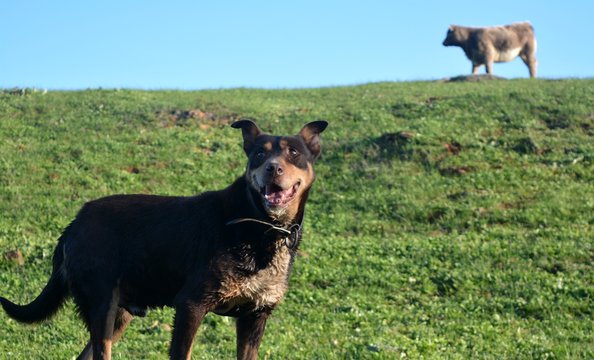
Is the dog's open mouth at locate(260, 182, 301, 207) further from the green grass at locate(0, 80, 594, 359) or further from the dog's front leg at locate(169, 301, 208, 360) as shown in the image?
the green grass at locate(0, 80, 594, 359)

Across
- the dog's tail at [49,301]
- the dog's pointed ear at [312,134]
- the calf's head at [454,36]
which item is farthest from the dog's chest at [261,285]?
the calf's head at [454,36]

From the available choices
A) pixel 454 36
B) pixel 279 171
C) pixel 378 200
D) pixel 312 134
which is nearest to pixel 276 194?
pixel 279 171

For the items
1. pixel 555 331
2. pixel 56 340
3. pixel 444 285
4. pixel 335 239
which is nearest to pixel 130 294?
pixel 56 340

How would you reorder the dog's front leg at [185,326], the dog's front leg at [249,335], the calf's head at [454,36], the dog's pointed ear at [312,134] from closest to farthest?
the dog's front leg at [185,326] → the dog's front leg at [249,335] → the dog's pointed ear at [312,134] → the calf's head at [454,36]

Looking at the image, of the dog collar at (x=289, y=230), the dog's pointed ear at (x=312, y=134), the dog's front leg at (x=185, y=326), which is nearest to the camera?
the dog's front leg at (x=185, y=326)

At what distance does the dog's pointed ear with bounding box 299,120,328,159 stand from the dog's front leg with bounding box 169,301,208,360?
1.99 metres

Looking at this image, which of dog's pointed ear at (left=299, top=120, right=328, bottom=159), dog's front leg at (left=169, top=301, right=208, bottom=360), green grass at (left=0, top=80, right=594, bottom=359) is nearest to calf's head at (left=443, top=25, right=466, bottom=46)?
green grass at (left=0, top=80, right=594, bottom=359)

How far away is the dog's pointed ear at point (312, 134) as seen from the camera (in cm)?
873

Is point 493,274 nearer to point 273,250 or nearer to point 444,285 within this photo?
point 444,285

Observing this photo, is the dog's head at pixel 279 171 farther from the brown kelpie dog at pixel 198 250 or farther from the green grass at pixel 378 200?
the green grass at pixel 378 200

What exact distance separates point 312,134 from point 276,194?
97cm

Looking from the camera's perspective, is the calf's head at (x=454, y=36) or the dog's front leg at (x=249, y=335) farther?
the calf's head at (x=454, y=36)

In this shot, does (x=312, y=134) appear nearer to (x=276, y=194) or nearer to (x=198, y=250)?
(x=276, y=194)

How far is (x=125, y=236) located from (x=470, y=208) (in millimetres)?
13500
